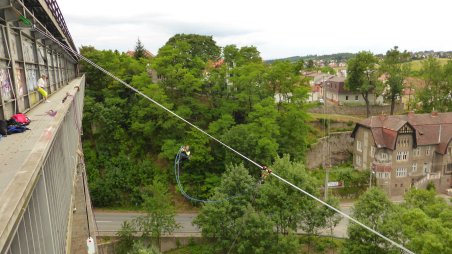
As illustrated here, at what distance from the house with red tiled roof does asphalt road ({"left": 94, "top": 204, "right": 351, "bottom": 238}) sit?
9.77m

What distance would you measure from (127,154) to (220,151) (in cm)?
838

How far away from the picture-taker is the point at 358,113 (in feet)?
151

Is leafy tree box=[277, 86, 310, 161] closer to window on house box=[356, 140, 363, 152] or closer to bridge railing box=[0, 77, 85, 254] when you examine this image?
window on house box=[356, 140, 363, 152]

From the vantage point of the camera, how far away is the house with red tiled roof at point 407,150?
3297 centimetres

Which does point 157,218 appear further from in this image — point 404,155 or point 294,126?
point 404,155

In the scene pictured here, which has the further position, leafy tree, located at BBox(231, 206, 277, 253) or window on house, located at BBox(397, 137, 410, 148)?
window on house, located at BBox(397, 137, 410, 148)

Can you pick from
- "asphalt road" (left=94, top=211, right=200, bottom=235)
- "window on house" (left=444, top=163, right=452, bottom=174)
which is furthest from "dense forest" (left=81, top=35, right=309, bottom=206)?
"window on house" (left=444, top=163, right=452, bottom=174)

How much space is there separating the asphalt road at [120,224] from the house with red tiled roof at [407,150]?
32.1 ft

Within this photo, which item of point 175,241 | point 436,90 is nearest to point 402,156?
point 436,90

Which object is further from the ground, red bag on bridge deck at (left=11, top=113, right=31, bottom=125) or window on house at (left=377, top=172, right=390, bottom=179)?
red bag on bridge deck at (left=11, top=113, right=31, bottom=125)

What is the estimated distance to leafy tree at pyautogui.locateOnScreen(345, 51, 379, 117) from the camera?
42094 mm

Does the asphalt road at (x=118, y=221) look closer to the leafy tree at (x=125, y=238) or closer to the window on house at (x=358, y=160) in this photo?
the leafy tree at (x=125, y=238)

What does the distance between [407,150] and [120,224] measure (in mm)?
26971

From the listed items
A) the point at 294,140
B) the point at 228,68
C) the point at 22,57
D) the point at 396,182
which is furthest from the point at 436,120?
the point at 22,57
